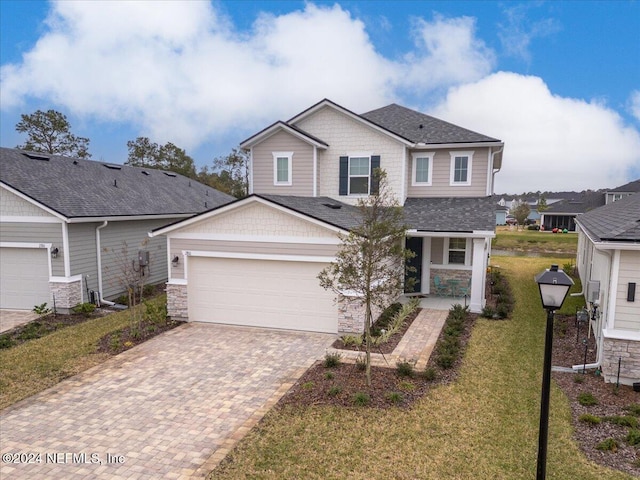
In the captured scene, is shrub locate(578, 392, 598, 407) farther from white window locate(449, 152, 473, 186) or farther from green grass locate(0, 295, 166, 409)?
white window locate(449, 152, 473, 186)

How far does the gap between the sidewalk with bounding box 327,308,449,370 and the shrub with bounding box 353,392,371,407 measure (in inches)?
72.5

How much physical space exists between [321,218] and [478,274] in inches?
231

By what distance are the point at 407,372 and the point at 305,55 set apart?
50.7 ft

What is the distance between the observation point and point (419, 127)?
18.7 m

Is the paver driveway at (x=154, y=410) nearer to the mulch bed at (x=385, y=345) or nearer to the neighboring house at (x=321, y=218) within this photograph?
the mulch bed at (x=385, y=345)

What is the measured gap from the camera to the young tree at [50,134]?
130 ft

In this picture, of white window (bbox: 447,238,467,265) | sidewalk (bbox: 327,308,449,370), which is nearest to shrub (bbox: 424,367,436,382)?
sidewalk (bbox: 327,308,449,370)

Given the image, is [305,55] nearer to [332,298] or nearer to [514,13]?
[514,13]

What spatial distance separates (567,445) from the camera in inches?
247

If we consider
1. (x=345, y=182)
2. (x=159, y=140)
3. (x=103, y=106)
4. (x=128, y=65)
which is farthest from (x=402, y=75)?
(x=159, y=140)

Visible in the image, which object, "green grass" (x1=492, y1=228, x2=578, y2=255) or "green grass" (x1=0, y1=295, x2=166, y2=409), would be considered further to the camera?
"green grass" (x1=492, y1=228, x2=578, y2=255)

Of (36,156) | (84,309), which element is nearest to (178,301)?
(84,309)

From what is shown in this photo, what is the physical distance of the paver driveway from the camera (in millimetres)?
5934

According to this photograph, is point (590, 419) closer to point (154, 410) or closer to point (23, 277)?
point (154, 410)
